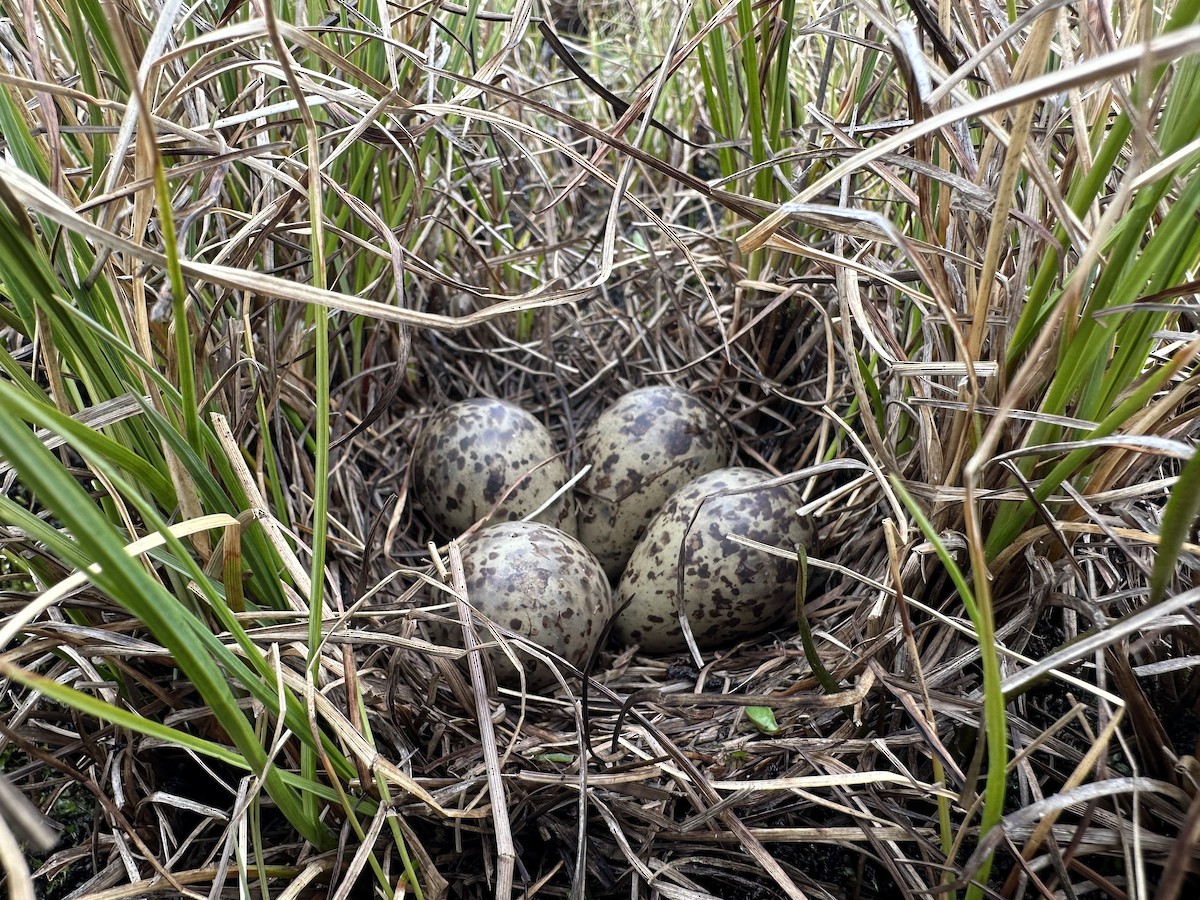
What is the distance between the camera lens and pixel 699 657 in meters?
1.25

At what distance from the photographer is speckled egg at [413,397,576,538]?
1.47 m

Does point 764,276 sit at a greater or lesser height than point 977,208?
lesser

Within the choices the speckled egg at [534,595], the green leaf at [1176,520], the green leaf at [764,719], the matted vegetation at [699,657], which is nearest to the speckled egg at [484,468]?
the speckled egg at [534,595]

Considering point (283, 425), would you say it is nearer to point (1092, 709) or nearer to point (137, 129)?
point (137, 129)

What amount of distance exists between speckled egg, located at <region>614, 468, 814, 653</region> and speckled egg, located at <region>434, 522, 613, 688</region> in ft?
0.34

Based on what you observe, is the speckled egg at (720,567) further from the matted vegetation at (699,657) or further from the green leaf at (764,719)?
the green leaf at (764,719)

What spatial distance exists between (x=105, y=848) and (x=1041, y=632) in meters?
1.06

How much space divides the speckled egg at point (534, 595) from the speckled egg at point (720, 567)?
0.10 metres

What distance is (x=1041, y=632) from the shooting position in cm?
94

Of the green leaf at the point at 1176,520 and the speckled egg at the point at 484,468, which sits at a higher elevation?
the green leaf at the point at 1176,520

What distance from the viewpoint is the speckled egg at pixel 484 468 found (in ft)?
4.82

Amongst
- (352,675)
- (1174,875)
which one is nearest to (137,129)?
(352,675)

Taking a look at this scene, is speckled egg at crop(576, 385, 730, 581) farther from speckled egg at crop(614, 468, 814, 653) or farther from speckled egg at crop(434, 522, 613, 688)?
speckled egg at crop(434, 522, 613, 688)

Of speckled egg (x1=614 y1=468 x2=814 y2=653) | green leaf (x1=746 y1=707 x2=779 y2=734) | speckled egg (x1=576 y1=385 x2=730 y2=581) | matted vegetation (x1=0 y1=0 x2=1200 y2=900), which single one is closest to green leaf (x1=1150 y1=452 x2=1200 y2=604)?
matted vegetation (x1=0 y1=0 x2=1200 y2=900)
